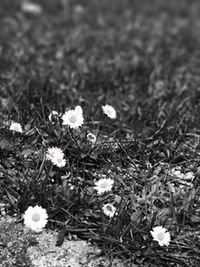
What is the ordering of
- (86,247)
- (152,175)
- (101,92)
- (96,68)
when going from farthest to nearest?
(96,68), (101,92), (152,175), (86,247)

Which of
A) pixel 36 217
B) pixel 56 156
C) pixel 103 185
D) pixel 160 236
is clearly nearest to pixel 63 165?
pixel 56 156

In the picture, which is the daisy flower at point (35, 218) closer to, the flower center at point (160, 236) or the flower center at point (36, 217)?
the flower center at point (36, 217)

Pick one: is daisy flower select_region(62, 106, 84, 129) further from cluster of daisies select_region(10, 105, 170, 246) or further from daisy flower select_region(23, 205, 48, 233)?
daisy flower select_region(23, 205, 48, 233)

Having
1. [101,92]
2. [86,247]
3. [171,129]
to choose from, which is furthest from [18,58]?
[86,247]

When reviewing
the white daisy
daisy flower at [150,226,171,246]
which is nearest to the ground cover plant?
daisy flower at [150,226,171,246]

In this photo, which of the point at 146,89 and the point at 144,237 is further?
the point at 146,89

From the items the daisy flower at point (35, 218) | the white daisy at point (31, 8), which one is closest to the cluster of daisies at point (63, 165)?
the daisy flower at point (35, 218)

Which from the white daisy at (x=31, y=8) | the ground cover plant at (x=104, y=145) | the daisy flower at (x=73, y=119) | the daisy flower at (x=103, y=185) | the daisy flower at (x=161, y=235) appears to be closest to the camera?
the daisy flower at (x=161, y=235)

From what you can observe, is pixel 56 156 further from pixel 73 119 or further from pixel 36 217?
pixel 36 217

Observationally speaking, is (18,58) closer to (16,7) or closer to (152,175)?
(16,7)
